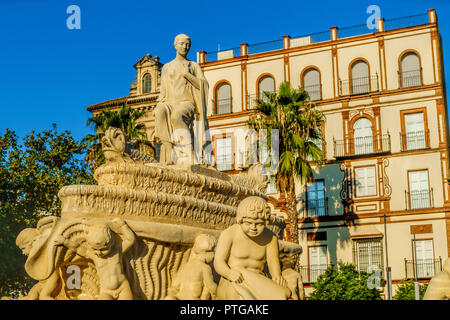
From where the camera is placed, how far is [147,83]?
52219 millimetres

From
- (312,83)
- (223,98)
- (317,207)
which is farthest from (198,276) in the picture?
(223,98)

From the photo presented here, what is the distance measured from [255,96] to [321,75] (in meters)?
4.70

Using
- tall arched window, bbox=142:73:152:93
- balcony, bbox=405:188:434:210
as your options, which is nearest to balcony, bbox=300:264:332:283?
balcony, bbox=405:188:434:210

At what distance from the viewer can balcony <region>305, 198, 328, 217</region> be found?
138ft

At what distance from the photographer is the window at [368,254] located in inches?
1564

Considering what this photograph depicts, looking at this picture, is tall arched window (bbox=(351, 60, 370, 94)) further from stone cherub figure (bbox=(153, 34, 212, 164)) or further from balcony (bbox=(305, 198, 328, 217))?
stone cherub figure (bbox=(153, 34, 212, 164))

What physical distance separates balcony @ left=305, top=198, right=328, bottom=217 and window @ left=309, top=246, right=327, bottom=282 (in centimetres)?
210

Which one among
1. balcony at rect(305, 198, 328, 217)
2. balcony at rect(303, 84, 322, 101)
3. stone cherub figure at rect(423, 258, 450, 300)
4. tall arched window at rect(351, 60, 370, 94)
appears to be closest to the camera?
stone cherub figure at rect(423, 258, 450, 300)

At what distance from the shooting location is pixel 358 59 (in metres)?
43.8

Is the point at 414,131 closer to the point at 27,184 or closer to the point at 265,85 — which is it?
the point at 265,85

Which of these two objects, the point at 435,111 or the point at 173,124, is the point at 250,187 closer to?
the point at 173,124

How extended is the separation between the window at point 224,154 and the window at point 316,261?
796cm

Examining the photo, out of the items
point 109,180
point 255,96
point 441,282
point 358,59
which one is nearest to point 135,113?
point 255,96
